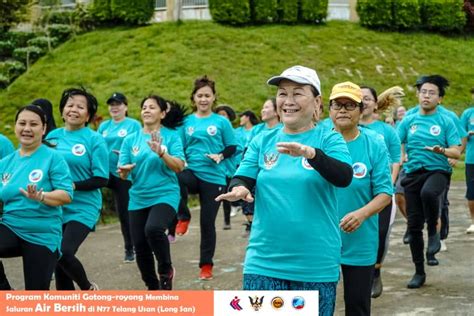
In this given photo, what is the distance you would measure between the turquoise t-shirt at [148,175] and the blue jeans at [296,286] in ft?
10.7

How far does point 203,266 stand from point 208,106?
1.84 meters

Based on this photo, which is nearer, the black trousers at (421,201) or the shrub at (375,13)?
the black trousers at (421,201)

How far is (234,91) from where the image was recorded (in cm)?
2377

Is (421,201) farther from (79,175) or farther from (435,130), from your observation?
(79,175)

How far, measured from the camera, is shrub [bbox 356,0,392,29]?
30406 millimetres

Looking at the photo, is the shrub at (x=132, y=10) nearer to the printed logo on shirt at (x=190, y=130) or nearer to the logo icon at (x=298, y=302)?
the printed logo on shirt at (x=190, y=130)

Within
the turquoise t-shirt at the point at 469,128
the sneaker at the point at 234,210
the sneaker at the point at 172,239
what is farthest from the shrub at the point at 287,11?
the sneaker at the point at 172,239

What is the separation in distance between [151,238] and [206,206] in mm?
1524

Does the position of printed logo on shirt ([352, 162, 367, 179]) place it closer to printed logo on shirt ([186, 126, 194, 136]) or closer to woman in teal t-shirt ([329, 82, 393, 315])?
woman in teal t-shirt ([329, 82, 393, 315])

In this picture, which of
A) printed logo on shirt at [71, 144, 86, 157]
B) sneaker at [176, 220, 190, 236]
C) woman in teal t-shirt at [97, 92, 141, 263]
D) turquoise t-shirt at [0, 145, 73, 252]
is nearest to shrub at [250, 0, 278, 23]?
sneaker at [176, 220, 190, 236]

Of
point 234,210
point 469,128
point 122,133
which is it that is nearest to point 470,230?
point 469,128

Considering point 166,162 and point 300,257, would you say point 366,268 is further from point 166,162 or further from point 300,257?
point 166,162

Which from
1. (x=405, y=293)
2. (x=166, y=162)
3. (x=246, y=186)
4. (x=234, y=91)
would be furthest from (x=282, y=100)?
(x=234, y=91)

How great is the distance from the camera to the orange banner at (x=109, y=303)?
130 inches
